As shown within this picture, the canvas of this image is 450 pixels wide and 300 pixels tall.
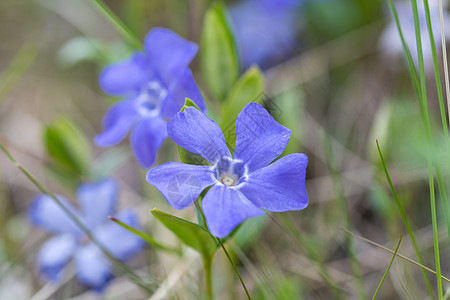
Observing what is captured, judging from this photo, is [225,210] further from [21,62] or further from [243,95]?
[21,62]

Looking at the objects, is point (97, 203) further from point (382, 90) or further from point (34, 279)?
point (382, 90)

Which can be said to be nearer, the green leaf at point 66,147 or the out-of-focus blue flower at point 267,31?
the green leaf at point 66,147

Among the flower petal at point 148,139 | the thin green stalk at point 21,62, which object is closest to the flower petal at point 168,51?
the flower petal at point 148,139

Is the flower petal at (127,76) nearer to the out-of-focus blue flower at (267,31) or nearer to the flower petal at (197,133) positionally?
the flower petal at (197,133)

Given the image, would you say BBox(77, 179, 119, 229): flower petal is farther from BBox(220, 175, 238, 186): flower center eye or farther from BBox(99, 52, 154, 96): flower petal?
BBox(220, 175, 238, 186): flower center eye

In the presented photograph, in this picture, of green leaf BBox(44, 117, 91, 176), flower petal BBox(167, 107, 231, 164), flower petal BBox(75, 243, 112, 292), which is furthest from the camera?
green leaf BBox(44, 117, 91, 176)

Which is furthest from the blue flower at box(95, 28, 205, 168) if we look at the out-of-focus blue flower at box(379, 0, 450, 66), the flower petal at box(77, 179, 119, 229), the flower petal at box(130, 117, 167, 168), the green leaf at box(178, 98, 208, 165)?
the out-of-focus blue flower at box(379, 0, 450, 66)
